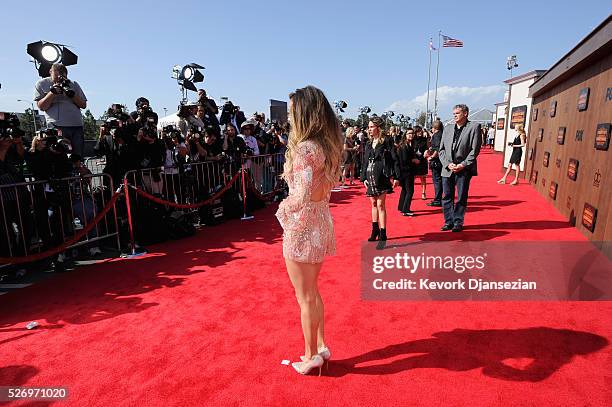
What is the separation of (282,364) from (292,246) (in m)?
1.15

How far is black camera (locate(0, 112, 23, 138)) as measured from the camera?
478 cm

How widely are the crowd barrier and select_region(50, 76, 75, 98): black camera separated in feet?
4.83

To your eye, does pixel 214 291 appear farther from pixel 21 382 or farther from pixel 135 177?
pixel 135 177

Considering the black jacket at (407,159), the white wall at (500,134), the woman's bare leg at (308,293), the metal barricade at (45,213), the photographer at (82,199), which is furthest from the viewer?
the white wall at (500,134)

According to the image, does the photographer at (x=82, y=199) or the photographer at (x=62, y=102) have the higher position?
the photographer at (x=62, y=102)

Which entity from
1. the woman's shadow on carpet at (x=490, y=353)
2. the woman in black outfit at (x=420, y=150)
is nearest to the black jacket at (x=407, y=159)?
the woman in black outfit at (x=420, y=150)

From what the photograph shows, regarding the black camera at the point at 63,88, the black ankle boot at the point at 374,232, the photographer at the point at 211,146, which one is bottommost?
the black ankle boot at the point at 374,232

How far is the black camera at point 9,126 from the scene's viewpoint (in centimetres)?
478

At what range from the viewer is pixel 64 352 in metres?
3.26

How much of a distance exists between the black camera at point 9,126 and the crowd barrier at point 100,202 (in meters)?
0.71

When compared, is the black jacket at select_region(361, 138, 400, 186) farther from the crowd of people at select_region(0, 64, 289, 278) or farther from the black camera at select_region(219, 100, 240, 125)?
the black camera at select_region(219, 100, 240, 125)

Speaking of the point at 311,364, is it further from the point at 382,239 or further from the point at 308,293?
the point at 382,239

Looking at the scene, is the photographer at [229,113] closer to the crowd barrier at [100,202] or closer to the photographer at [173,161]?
the crowd barrier at [100,202]

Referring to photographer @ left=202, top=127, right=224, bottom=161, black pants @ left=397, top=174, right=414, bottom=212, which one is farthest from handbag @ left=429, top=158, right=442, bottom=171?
photographer @ left=202, top=127, right=224, bottom=161
